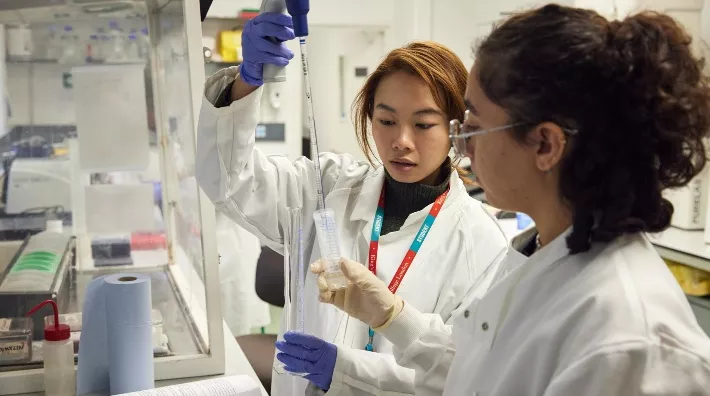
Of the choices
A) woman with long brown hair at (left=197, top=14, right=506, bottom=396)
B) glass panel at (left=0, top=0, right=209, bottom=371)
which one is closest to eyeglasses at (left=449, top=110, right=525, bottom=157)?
woman with long brown hair at (left=197, top=14, right=506, bottom=396)

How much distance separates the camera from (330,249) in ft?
4.47

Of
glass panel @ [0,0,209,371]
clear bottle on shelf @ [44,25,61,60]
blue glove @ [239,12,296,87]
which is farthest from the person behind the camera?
clear bottle on shelf @ [44,25,61,60]

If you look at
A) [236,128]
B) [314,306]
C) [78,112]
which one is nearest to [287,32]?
[236,128]

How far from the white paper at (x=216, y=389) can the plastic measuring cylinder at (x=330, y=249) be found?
0.90 ft

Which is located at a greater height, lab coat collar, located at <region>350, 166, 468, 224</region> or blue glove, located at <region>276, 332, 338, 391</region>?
lab coat collar, located at <region>350, 166, 468, 224</region>

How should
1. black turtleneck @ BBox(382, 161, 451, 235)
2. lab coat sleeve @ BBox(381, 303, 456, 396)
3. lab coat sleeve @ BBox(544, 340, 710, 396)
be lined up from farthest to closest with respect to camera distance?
black turtleneck @ BBox(382, 161, 451, 235) → lab coat sleeve @ BBox(381, 303, 456, 396) → lab coat sleeve @ BBox(544, 340, 710, 396)

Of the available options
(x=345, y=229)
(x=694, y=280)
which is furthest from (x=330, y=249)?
(x=694, y=280)

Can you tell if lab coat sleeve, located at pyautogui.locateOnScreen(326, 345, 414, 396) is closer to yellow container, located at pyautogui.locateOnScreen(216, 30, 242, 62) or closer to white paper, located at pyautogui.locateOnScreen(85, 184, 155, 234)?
white paper, located at pyautogui.locateOnScreen(85, 184, 155, 234)

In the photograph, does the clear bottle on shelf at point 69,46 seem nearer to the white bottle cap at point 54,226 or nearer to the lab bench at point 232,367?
the white bottle cap at point 54,226

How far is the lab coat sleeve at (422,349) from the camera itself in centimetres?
124

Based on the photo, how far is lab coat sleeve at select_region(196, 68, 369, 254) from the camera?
1.42m

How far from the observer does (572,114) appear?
2.79 ft

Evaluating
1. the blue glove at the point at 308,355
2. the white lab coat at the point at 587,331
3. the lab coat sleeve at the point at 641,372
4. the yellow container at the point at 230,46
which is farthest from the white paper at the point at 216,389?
the yellow container at the point at 230,46

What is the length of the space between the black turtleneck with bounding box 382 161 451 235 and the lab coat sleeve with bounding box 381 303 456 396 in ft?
1.12
